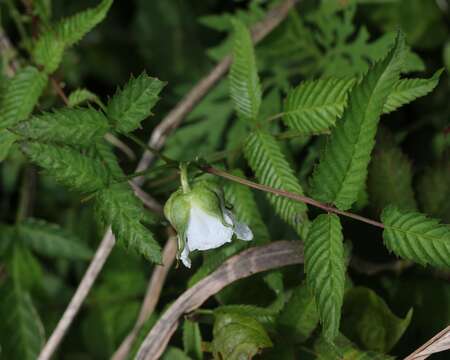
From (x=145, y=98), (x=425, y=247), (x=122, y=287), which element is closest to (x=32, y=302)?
(x=122, y=287)

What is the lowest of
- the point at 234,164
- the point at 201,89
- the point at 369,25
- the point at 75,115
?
the point at 75,115

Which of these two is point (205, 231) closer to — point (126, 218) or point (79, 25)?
point (126, 218)

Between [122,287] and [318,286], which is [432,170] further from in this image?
[122,287]

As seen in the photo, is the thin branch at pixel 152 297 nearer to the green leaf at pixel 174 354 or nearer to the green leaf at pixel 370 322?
the green leaf at pixel 174 354

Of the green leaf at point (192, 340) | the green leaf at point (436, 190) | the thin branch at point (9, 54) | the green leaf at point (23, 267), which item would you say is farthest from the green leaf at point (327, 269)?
the thin branch at point (9, 54)

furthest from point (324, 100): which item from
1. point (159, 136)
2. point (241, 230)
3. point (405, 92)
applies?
point (159, 136)
